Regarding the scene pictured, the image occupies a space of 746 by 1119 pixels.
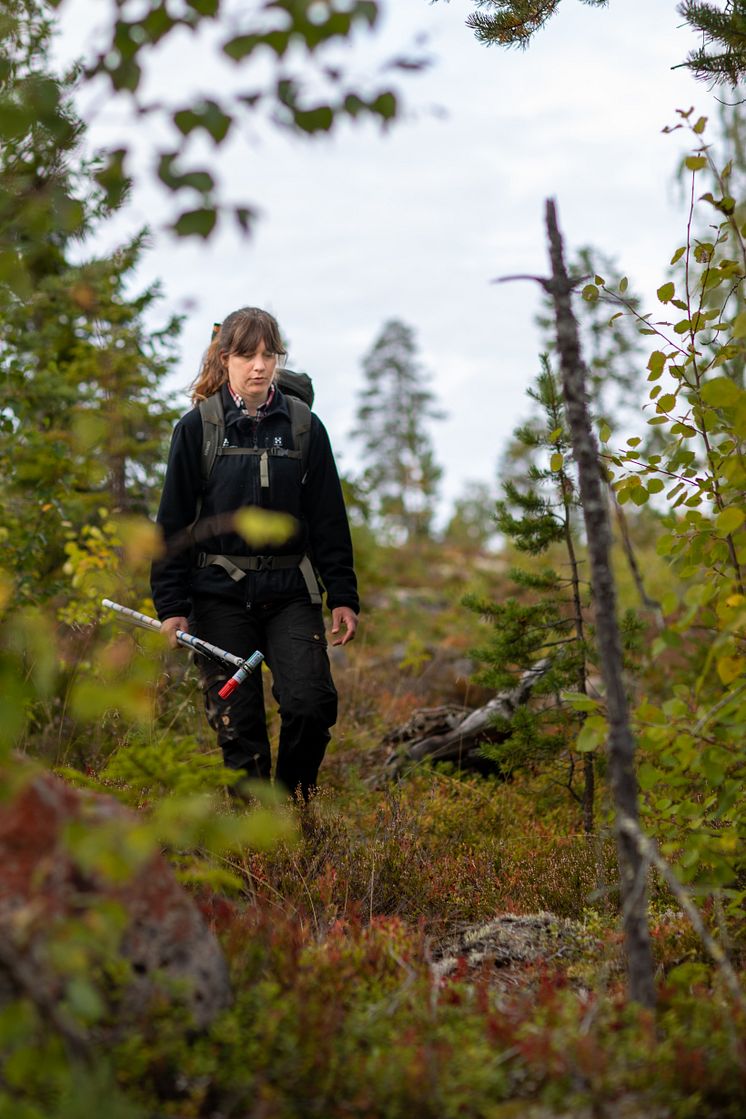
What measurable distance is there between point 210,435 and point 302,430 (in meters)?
0.48

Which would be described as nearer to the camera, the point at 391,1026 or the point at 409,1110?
the point at 409,1110

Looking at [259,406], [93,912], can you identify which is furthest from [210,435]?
[93,912]

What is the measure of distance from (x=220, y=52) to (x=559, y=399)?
4.00 meters

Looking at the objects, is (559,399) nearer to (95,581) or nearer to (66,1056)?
(95,581)

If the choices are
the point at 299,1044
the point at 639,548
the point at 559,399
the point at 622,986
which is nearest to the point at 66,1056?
the point at 299,1044

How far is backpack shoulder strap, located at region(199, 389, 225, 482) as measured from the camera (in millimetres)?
5102

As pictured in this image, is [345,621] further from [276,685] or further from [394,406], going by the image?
[394,406]

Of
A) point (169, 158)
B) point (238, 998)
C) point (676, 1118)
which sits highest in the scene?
point (169, 158)

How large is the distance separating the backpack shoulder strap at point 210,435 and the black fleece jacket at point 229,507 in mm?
28

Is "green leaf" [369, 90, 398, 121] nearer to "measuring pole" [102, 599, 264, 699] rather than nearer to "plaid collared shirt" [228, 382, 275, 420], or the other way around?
"plaid collared shirt" [228, 382, 275, 420]

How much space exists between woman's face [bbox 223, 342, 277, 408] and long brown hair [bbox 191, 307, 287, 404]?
3 centimetres

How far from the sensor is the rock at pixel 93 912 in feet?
7.52

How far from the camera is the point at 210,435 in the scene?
511cm

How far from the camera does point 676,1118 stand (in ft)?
7.67
